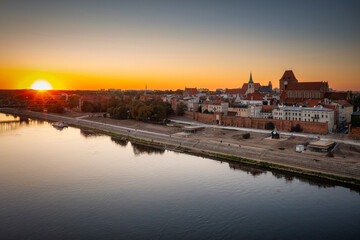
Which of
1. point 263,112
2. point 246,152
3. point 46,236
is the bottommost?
point 46,236

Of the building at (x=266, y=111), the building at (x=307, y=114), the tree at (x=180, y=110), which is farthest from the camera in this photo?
the tree at (x=180, y=110)

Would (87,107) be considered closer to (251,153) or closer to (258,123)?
(258,123)

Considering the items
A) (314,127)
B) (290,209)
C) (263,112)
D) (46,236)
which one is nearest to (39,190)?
(46,236)

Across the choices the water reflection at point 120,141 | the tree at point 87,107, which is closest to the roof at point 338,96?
the water reflection at point 120,141

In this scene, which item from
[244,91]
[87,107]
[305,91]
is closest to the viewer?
[305,91]

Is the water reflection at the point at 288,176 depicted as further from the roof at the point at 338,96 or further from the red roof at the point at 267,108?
the roof at the point at 338,96

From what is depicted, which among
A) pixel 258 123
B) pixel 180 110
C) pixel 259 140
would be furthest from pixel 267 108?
pixel 180 110

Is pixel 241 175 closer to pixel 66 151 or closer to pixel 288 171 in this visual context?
pixel 288 171
